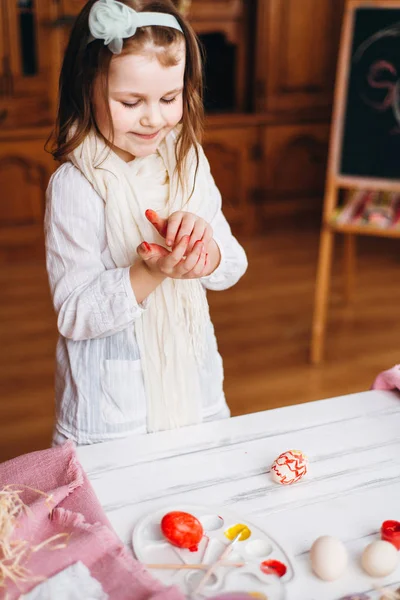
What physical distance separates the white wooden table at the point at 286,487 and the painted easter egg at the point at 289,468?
0.01 m

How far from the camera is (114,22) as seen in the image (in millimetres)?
→ 1007

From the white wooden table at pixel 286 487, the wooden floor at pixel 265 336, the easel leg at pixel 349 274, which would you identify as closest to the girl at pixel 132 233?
the white wooden table at pixel 286 487

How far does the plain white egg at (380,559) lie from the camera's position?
0.80m

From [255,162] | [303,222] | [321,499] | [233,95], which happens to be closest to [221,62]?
[233,95]

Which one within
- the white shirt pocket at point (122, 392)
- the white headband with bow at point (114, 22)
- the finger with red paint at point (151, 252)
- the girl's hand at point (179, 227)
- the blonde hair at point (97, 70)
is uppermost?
the white headband with bow at point (114, 22)

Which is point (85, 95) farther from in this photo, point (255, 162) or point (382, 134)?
point (255, 162)

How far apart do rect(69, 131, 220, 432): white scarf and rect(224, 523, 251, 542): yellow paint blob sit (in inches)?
14.9

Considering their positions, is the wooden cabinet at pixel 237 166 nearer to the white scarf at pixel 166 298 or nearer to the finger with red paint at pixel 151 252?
the white scarf at pixel 166 298

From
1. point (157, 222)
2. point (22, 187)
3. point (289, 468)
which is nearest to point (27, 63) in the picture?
point (22, 187)

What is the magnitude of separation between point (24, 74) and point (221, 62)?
1060mm

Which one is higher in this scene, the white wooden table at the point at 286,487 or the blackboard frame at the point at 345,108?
the blackboard frame at the point at 345,108

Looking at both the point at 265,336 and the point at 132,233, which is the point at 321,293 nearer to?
the point at 265,336

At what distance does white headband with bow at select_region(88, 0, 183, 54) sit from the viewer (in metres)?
1.01

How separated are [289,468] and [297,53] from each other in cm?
329
